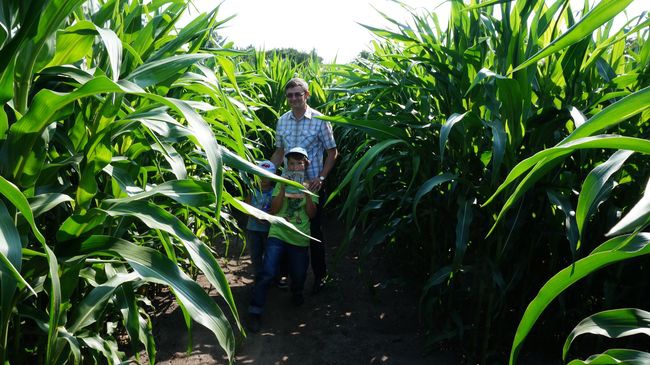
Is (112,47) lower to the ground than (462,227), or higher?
higher

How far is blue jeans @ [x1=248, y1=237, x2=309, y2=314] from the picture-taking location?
9.77 feet

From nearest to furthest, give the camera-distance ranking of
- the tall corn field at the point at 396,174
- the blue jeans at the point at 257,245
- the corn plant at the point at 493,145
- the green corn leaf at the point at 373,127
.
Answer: the tall corn field at the point at 396,174 → the corn plant at the point at 493,145 → the green corn leaf at the point at 373,127 → the blue jeans at the point at 257,245

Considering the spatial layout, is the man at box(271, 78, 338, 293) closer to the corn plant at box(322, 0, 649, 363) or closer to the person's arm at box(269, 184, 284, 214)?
the person's arm at box(269, 184, 284, 214)

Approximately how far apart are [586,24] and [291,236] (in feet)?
7.67

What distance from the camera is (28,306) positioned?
1.34 meters

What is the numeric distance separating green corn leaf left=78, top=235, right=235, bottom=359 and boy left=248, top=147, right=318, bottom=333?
6.08 ft

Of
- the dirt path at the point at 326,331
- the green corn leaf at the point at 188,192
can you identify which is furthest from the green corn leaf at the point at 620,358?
the dirt path at the point at 326,331

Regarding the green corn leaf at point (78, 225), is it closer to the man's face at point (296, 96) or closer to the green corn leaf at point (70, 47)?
the green corn leaf at point (70, 47)

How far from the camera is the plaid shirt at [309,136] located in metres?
3.51

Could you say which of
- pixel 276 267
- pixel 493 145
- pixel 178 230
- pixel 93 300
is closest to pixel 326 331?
pixel 276 267

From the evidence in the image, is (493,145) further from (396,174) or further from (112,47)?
(396,174)

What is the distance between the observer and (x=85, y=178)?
1.29 metres

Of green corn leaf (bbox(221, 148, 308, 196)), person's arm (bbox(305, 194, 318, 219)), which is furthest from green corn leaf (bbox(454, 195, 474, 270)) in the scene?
person's arm (bbox(305, 194, 318, 219))

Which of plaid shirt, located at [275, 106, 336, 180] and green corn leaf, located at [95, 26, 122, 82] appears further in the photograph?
plaid shirt, located at [275, 106, 336, 180]
